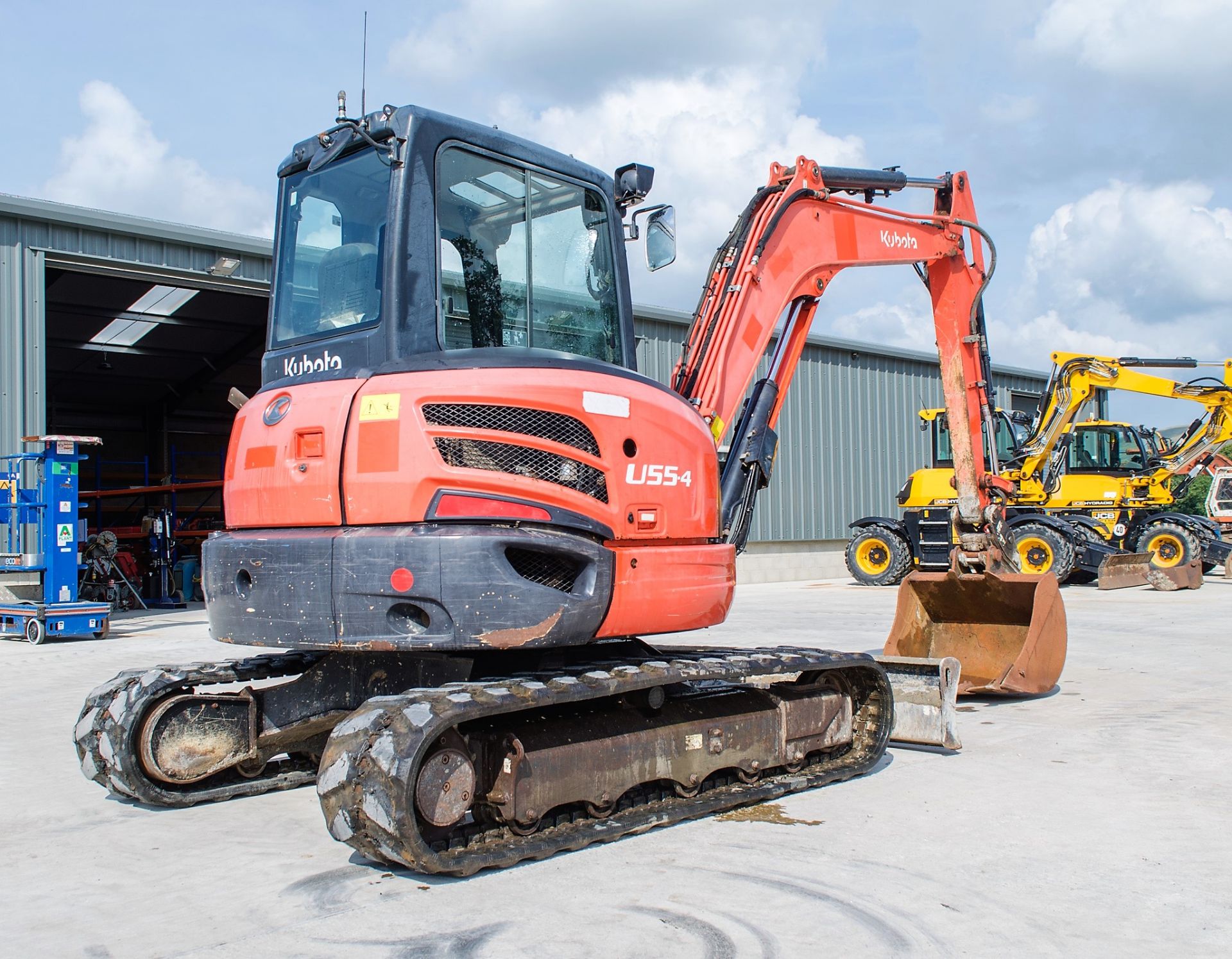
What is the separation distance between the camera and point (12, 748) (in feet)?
25.7

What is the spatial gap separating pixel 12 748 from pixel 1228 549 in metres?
21.7

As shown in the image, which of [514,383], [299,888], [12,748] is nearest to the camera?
[299,888]

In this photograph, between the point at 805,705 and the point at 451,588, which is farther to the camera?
the point at 805,705

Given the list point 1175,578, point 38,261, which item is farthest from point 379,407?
point 1175,578

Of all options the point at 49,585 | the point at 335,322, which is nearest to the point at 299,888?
the point at 335,322

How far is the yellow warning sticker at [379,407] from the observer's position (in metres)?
5.07

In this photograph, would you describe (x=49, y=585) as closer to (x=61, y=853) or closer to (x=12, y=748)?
(x=12, y=748)

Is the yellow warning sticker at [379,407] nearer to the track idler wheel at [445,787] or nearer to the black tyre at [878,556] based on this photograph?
the track idler wheel at [445,787]

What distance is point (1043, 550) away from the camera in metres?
21.7

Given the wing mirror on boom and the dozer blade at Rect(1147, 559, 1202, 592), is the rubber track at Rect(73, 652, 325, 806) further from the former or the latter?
the dozer blade at Rect(1147, 559, 1202, 592)

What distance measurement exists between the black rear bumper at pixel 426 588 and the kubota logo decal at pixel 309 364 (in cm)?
80

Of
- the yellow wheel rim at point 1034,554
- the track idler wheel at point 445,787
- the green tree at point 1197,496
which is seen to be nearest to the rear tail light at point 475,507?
the track idler wheel at point 445,787

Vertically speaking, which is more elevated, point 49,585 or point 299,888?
point 49,585

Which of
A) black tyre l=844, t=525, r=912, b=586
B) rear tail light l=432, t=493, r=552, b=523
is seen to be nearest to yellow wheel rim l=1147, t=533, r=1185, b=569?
black tyre l=844, t=525, r=912, b=586
